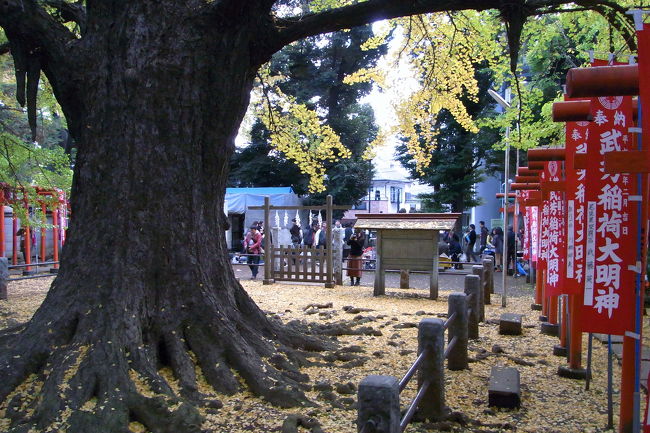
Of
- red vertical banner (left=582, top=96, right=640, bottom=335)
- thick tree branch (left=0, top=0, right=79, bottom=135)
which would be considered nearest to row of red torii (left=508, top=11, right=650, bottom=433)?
red vertical banner (left=582, top=96, right=640, bottom=335)

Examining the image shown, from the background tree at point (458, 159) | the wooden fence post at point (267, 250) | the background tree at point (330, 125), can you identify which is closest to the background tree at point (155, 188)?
the wooden fence post at point (267, 250)

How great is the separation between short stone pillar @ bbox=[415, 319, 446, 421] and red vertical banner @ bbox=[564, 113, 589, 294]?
139 cm

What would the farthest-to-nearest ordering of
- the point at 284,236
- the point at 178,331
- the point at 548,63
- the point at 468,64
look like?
the point at 284,236
the point at 548,63
the point at 468,64
the point at 178,331

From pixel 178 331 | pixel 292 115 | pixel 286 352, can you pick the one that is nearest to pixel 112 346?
pixel 178 331

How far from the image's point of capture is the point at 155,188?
4922 millimetres

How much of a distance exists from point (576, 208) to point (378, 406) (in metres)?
3.21

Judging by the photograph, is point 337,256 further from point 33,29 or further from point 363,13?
point 33,29

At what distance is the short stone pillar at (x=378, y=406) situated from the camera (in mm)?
2770

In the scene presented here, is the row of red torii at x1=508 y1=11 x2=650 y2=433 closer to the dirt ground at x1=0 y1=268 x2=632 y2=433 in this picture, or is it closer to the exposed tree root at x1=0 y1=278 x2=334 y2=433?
the dirt ground at x1=0 y1=268 x2=632 y2=433

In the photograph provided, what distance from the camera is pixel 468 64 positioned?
10602 mm

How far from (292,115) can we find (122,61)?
583 centimetres

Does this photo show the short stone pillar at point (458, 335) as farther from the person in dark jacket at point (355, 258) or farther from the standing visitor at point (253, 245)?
the standing visitor at point (253, 245)

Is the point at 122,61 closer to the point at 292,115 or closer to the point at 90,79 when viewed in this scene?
the point at 90,79

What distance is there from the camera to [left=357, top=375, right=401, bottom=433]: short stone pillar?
9.09 ft
